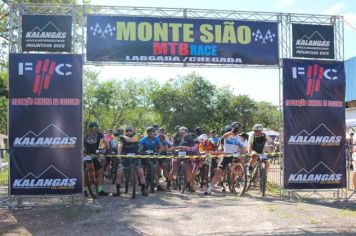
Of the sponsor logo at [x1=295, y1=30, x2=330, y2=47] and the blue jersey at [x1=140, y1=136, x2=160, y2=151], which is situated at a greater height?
the sponsor logo at [x1=295, y1=30, x2=330, y2=47]

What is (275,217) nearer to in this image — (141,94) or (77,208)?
(77,208)

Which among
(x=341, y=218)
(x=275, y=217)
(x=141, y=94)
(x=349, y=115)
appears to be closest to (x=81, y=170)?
(x=275, y=217)

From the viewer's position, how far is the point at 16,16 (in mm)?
10039

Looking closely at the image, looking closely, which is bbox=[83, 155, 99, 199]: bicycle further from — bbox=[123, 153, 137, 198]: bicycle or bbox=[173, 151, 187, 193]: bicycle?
bbox=[173, 151, 187, 193]: bicycle

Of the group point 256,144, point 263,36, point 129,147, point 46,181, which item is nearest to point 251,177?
point 256,144

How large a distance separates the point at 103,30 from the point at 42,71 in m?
1.70

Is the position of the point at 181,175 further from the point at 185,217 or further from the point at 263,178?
the point at 185,217

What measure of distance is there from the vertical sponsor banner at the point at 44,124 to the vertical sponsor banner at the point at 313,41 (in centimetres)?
538

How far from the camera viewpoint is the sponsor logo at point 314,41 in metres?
10.9

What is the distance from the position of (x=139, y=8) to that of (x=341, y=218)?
6358 mm

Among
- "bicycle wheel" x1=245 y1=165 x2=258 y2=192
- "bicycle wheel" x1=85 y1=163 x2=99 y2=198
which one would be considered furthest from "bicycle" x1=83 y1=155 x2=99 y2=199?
"bicycle wheel" x1=245 y1=165 x2=258 y2=192

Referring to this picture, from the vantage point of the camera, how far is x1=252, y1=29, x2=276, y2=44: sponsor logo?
35.6 ft

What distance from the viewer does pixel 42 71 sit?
980 cm

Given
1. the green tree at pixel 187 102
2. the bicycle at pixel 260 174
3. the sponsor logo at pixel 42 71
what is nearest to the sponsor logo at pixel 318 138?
the bicycle at pixel 260 174
